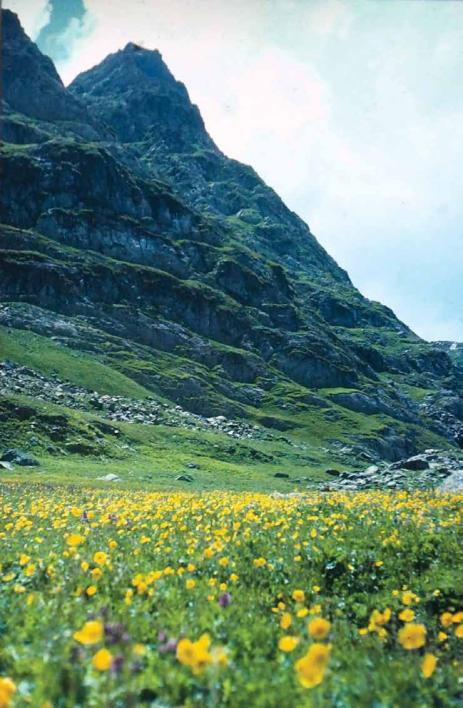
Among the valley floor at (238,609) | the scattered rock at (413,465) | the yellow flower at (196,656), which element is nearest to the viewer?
the yellow flower at (196,656)

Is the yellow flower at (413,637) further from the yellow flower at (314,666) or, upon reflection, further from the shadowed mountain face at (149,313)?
the shadowed mountain face at (149,313)

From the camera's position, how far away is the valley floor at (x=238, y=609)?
4.17m

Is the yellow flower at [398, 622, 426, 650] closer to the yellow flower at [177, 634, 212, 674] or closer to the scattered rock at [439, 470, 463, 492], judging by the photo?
the yellow flower at [177, 634, 212, 674]

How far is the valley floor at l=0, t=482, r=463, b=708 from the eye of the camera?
13.7 ft

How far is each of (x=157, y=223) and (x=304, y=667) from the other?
204459mm

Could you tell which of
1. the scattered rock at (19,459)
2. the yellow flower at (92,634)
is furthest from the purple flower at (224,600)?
the scattered rock at (19,459)

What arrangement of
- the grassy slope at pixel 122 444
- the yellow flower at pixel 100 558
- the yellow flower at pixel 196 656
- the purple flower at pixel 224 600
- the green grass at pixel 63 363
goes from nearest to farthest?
the yellow flower at pixel 196 656 → the purple flower at pixel 224 600 → the yellow flower at pixel 100 558 → the grassy slope at pixel 122 444 → the green grass at pixel 63 363

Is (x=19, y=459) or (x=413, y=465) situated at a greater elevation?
(x=413, y=465)

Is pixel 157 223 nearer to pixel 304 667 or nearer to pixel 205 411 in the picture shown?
pixel 205 411

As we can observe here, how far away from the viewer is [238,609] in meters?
6.30

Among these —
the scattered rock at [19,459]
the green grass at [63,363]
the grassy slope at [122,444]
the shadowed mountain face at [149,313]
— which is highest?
the shadowed mountain face at [149,313]

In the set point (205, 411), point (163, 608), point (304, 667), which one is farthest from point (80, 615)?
point (205, 411)

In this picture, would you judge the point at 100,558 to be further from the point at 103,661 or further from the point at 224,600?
the point at 103,661

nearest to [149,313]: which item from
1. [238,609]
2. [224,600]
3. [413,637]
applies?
[238,609]
